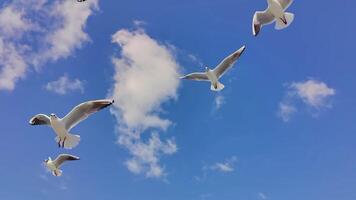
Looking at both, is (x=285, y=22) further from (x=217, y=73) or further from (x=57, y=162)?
(x=57, y=162)

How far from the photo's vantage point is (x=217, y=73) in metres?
22.4

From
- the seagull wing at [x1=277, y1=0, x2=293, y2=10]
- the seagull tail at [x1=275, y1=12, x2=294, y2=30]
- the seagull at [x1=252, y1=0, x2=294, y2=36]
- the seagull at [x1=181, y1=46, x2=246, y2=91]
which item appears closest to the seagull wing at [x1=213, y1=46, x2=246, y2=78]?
the seagull at [x1=181, y1=46, x2=246, y2=91]

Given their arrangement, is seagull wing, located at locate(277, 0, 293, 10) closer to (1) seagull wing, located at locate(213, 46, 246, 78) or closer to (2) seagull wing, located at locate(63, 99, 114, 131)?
(1) seagull wing, located at locate(213, 46, 246, 78)

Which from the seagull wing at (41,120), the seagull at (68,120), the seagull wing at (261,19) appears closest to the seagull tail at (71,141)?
the seagull at (68,120)

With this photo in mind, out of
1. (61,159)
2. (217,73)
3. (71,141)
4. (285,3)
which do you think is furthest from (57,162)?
(285,3)

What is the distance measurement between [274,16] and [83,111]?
656 centimetres

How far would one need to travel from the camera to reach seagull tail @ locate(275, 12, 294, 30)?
810 inches

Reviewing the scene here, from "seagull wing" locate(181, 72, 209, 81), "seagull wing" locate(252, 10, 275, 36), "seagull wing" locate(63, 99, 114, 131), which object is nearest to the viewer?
"seagull wing" locate(63, 99, 114, 131)

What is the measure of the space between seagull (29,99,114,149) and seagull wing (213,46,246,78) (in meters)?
5.26

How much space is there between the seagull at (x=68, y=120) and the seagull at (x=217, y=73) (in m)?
5.06

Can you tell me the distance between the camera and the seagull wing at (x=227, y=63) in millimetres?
21438

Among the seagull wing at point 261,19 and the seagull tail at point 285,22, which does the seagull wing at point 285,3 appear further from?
the seagull wing at point 261,19

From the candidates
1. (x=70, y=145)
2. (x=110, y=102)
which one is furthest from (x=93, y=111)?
(x=70, y=145)

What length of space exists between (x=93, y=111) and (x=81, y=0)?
111 inches
